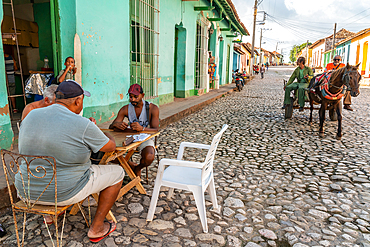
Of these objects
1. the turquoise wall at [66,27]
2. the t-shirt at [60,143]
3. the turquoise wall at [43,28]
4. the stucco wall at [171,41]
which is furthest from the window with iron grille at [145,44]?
the t-shirt at [60,143]

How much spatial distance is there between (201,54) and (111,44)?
7.89m

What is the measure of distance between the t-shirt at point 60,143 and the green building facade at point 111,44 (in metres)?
2.37

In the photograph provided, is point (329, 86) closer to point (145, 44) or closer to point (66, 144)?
point (145, 44)

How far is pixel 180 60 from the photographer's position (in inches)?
450

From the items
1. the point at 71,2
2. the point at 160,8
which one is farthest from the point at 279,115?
the point at 71,2

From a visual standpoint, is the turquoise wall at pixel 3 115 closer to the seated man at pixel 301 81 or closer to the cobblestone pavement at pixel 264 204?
the cobblestone pavement at pixel 264 204

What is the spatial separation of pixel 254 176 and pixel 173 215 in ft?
5.00

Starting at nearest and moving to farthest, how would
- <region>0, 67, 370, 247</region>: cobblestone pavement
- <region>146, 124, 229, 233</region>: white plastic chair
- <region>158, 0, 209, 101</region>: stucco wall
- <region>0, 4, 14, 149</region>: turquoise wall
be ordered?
<region>0, 67, 370, 247</region>: cobblestone pavement, <region>146, 124, 229, 233</region>: white plastic chair, <region>0, 4, 14, 149</region>: turquoise wall, <region>158, 0, 209, 101</region>: stucco wall

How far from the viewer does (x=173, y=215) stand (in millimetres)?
2943

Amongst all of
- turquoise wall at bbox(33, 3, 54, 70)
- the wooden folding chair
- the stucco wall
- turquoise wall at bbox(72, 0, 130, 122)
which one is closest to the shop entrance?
turquoise wall at bbox(33, 3, 54, 70)

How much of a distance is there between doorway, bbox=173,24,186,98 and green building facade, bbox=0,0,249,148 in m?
0.04

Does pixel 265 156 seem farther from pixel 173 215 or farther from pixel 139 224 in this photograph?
pixel 139 224

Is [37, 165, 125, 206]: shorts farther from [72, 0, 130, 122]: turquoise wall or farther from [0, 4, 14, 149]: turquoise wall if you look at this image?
[72, 0, 130, 122]: turquoise wall

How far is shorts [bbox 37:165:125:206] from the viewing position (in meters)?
2.23
